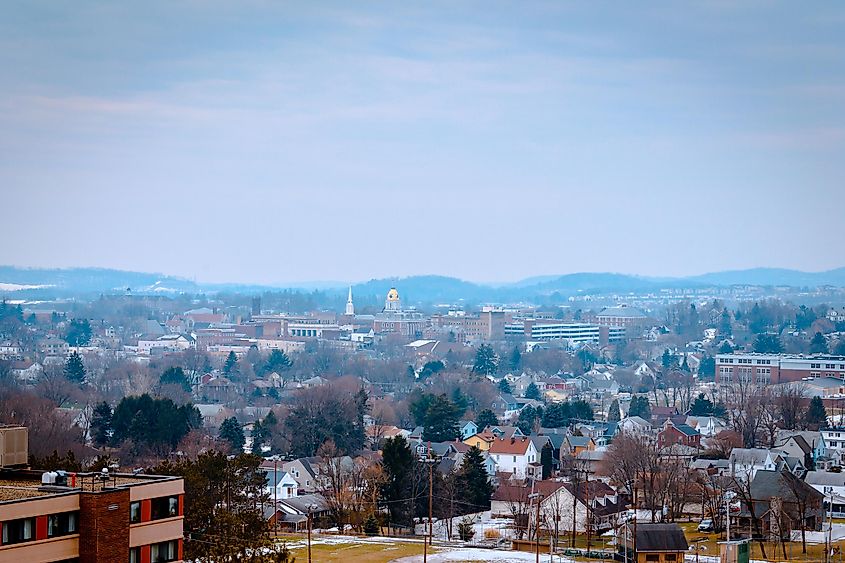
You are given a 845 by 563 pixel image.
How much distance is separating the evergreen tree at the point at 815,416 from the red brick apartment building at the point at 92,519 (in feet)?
158

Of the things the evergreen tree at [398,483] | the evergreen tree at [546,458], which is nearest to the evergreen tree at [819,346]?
the evergreen tree at [546,458]

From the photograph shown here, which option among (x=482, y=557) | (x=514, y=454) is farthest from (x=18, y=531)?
(x=514, y=454)

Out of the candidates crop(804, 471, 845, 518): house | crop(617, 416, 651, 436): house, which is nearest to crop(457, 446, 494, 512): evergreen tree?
crop(804, 471, 845, 518): house

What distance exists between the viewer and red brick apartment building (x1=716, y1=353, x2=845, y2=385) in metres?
102

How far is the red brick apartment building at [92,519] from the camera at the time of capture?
18.2m

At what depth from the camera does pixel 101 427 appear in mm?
53750

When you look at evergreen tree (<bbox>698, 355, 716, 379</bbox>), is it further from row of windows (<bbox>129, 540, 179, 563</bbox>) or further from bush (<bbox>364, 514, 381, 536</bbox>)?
row of windows (<bbox>129, 540, 179, 563</bbox>)

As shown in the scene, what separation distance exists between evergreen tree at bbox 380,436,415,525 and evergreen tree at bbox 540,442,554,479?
1417cm

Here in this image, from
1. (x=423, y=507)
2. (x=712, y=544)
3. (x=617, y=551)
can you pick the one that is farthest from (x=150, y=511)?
(x=423, y=507)

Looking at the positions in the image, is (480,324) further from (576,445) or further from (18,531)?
(18,531)

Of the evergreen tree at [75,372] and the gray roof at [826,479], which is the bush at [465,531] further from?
the evergreen tree at [75,372]

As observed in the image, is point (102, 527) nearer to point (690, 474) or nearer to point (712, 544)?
point (712, 544)

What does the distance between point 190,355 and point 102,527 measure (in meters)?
105

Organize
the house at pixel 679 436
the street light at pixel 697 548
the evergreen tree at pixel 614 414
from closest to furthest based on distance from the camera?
1. the street light at pixel 697 548
2. the house at pixel 679 436
3. the evergreen tree at pixel 614 414
